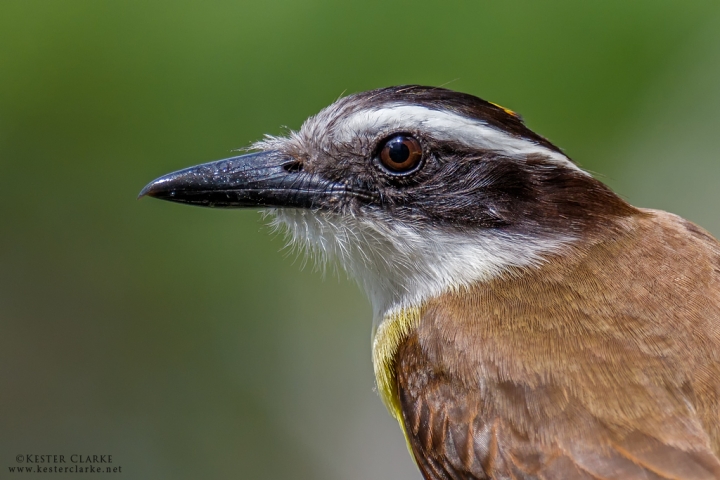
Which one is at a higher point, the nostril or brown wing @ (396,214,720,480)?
the nostril

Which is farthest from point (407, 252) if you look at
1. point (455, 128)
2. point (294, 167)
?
point (294, 167)

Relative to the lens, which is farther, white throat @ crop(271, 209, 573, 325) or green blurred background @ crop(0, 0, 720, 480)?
green blurred background @ crop(0, 0, 720, 480)

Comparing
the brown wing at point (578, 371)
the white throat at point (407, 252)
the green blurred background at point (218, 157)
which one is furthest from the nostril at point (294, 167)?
the green blurred background at point (218, 157)

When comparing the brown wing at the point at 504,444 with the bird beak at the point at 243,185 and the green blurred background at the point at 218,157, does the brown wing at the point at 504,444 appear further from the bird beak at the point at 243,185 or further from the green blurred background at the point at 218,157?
the green blurred background at the point at 218,157

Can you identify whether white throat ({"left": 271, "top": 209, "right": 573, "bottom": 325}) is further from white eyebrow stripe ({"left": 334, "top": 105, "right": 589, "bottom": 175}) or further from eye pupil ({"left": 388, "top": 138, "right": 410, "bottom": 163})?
white eyebrow stripe ({"left": 334, "top": 105, "right": 589, "bottom": 175})

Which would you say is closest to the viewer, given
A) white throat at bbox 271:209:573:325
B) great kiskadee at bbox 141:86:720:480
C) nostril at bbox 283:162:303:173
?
great kiskadee at bbox 141:86:720:480

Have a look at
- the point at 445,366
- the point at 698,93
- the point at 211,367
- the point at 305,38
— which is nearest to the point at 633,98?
the point at 698,93

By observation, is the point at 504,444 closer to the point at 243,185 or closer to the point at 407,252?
the point at 407,252

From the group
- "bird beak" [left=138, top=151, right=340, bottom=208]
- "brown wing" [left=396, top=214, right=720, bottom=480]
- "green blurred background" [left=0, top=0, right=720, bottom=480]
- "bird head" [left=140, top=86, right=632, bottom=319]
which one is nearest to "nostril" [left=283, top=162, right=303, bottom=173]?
"bird beak" [left=138, top=151, right=340, bottom=208]
